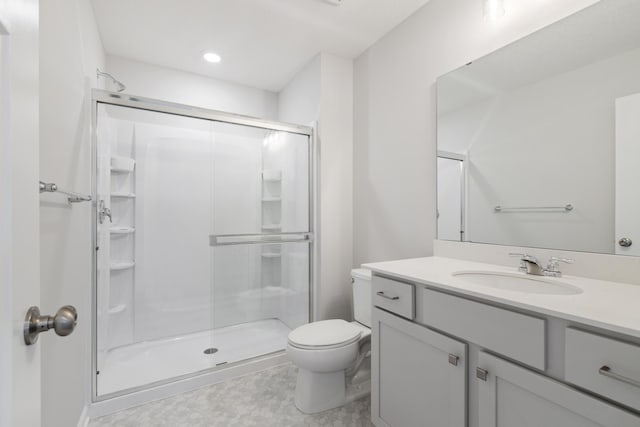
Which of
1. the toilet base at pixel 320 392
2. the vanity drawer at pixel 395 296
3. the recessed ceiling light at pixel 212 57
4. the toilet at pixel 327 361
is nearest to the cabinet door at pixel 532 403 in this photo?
the vanity drawer at pixel 395 296

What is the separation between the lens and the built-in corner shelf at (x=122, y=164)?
2196 mm

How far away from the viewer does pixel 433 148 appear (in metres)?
1.83

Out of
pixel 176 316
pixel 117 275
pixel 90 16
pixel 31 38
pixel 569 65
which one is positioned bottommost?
pixel 176 316

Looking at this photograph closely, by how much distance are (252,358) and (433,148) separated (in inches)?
77.3

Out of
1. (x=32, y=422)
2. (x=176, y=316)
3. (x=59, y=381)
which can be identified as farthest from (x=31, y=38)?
(x=176, y=316)

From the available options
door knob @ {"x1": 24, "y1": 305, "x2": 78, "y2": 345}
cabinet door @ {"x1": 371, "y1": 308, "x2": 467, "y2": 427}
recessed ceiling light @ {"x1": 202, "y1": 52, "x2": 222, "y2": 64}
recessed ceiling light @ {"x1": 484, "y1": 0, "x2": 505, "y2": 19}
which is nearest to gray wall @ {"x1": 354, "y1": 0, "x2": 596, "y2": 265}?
recessed ceiling light @ {"x1": 484, "y1": 0, "x2": 505, "y2": 19}

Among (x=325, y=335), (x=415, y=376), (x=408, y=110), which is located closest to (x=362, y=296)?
(x=325, y=335)

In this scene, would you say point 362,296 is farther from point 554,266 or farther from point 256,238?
point 554,266

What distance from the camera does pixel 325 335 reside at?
68.8 inches

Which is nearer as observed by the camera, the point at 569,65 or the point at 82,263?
the point at 569,65

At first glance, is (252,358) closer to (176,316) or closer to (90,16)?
(176,316)

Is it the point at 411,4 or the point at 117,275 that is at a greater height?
the point at 411,4

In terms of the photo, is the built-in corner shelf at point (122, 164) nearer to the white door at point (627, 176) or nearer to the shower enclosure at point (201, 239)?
the shower enclosure at point (201, 239)

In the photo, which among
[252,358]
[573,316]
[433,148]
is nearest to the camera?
[573,316]
